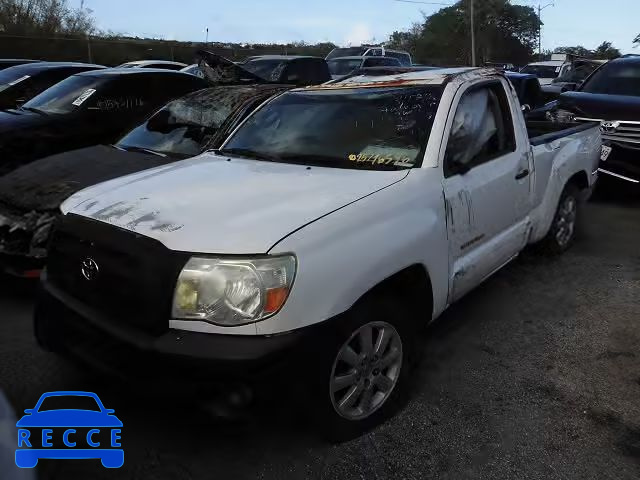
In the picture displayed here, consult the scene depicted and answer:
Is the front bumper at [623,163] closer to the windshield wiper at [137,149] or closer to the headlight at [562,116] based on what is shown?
the headlight at [562,116]

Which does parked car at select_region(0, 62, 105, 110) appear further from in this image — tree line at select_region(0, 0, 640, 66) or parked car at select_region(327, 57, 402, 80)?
tree line at select_region(0, 0, 640, 66)

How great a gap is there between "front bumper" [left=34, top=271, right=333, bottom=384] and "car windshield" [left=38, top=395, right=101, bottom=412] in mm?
574

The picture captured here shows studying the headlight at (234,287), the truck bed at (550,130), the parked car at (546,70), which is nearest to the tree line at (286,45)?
the parked car at (546,70)

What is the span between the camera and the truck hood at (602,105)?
289 inches

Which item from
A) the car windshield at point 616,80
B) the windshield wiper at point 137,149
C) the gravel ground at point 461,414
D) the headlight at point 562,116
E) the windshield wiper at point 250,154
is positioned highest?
the car windshield at point 616,80

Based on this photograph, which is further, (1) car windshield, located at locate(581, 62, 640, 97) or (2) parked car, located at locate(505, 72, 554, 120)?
(2) parked car, located at locate(505, 72, 554, 120)

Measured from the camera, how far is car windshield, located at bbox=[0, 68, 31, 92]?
30.3 feet

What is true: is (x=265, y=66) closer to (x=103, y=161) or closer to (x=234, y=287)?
(x=103, y=161)

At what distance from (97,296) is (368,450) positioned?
142cm

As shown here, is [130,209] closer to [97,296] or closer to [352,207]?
[97,296]

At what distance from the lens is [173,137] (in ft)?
17.6

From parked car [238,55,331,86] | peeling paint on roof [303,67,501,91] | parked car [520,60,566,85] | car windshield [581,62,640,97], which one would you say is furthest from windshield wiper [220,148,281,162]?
parked car [520,60,566,85]

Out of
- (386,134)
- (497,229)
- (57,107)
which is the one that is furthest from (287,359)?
(57,107)

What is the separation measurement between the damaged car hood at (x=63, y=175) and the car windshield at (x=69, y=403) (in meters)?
1.54
